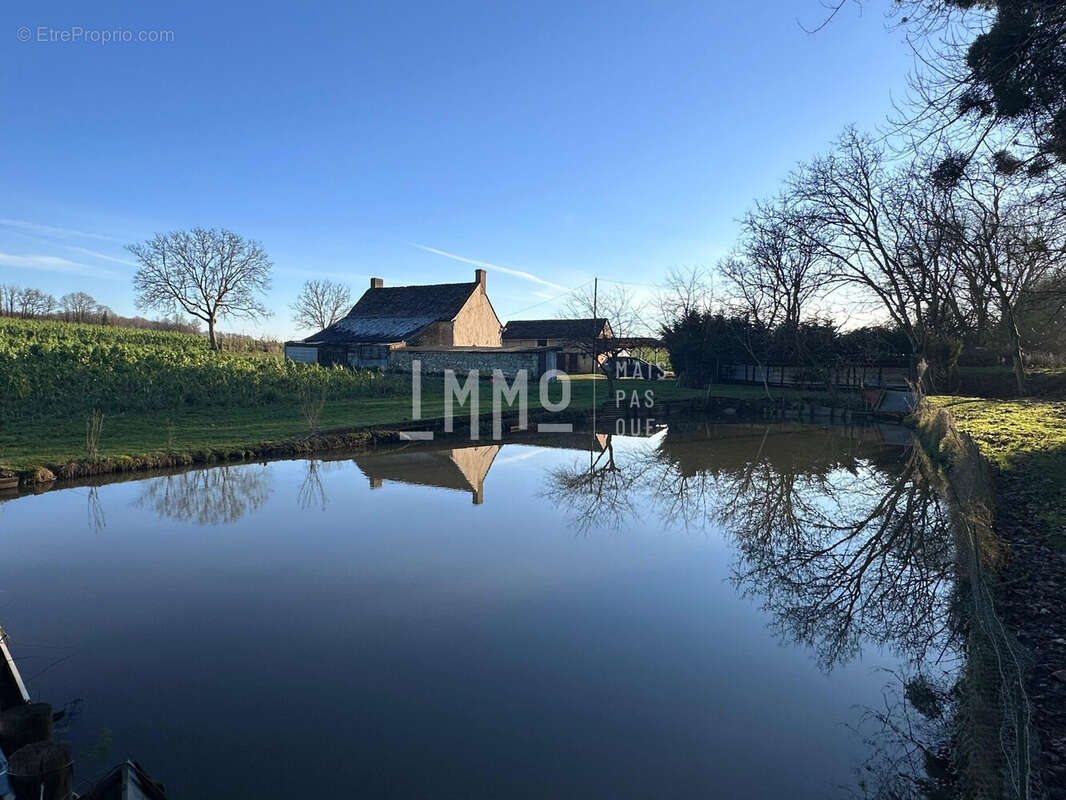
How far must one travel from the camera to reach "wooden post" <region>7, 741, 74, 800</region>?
251 cm

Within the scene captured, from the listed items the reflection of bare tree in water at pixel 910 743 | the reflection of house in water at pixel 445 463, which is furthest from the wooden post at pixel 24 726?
the reflection of house in water at pixel 445 463

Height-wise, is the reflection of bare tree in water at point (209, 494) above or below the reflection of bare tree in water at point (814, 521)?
above

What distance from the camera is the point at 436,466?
13.2 meters

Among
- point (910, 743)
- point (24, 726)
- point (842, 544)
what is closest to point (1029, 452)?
point (842, 544)

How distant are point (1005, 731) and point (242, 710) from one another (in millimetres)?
4798

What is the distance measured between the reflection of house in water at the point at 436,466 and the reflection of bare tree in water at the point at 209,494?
217 centimetres

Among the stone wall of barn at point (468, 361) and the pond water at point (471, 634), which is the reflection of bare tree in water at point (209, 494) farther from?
the stone wall of barn at point (468, 361)

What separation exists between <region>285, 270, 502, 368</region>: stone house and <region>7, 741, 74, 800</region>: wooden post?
31888mm

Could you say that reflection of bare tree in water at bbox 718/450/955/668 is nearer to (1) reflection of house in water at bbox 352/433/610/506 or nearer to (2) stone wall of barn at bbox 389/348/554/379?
(1) reflection of house in water at bbox 352/433/610/506

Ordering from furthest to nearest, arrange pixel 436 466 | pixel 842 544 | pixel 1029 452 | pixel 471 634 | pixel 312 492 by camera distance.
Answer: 1. pixel 436 466
2. pixel 312 492
3. pixel 1029 452
4. pixel 842 544
5. pixel 471 634

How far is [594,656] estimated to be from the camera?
5.04 meters

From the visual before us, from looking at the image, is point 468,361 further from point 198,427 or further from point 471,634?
point 471,634

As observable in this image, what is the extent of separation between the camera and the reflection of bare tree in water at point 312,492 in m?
9.94

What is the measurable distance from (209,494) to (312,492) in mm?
1751
